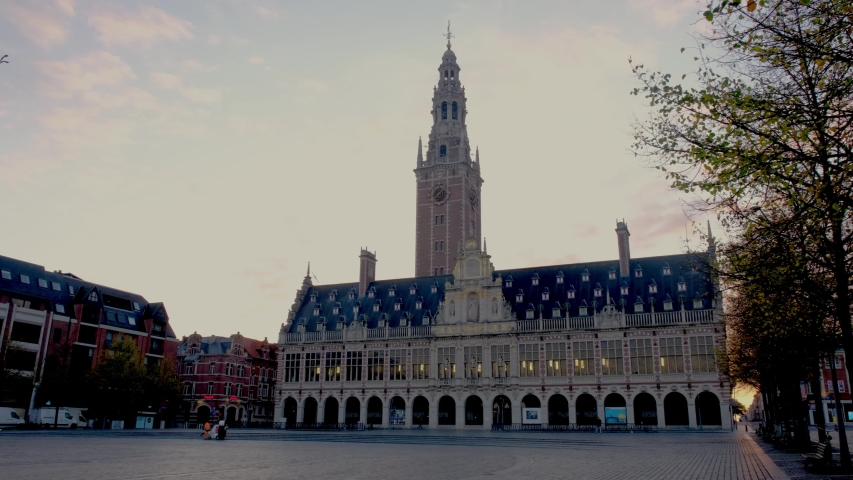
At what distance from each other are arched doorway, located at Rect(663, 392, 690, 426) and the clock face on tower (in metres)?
43.7

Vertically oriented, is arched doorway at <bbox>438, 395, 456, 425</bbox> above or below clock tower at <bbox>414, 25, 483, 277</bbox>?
below

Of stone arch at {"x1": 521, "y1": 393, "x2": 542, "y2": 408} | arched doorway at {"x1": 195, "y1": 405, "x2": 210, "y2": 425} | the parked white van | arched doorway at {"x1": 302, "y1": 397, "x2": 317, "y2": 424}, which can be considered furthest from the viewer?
arched doorway at {"x1": 195, "y1": 405, "x2": 210, "y2": 425}

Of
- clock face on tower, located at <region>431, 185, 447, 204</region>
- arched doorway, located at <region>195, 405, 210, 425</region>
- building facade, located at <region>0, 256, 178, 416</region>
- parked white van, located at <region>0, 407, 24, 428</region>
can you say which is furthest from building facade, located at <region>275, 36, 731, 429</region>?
parked white van, located at <region>0, 407, 24, 428</region>

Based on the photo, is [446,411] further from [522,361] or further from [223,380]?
[223,380]

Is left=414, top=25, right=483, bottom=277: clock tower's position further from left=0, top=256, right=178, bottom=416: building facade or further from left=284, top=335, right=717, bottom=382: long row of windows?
left=0, top=256, right=178, bottom=416: building facade

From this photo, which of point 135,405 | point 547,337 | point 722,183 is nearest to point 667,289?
point 547,337

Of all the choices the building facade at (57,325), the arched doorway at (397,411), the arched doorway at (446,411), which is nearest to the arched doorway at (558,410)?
the arched doorway at (446,411)

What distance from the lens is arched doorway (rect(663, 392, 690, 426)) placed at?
189ft

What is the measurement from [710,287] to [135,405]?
6106 cm

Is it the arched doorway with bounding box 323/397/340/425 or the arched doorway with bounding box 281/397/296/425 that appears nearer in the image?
the arched doorway with bounding box 323/397/340/425

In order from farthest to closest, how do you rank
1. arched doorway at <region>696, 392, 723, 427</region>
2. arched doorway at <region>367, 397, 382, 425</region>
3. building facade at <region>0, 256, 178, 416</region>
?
arched doorway at <region>367, 397, 382, 425</region>
building facade at <region>0, 256, 178, 416</region>
arched doorway at <region>696, 392, 723, 427</region>

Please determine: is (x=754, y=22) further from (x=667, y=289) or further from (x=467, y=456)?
(x=667, y=289)

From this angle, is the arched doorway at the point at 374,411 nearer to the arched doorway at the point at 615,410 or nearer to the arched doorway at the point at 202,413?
the arched doorway at the point at 615,410

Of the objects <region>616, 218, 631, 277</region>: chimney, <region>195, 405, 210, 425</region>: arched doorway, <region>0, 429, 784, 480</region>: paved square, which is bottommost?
<region>195, 405, 210, 425</region>: arched doorway
